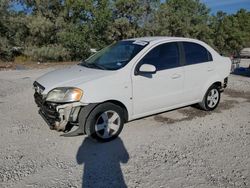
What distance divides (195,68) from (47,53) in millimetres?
13139

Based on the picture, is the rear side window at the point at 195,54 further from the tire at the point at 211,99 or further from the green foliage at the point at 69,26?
the green foliage at the point at 69,26

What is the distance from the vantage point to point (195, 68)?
558 cm

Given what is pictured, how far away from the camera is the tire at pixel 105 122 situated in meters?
4.32

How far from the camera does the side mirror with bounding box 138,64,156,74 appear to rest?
4598mm

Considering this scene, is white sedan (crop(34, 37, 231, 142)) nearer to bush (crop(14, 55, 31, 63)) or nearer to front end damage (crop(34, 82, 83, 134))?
front end damage (crop(34, 82, 83, 134))

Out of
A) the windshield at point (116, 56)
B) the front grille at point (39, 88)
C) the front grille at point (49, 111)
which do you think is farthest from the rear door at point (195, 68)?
the front grille at point (39, 88)

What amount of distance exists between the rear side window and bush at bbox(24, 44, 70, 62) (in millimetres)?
12601

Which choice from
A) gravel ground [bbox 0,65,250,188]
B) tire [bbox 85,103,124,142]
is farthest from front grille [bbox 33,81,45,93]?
tire [bbox 85,103,124,142]

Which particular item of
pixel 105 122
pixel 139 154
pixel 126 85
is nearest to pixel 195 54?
pixel 126 85

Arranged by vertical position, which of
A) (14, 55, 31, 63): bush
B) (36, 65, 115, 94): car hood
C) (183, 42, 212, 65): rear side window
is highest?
(183, 42, 212, 65): rear side window

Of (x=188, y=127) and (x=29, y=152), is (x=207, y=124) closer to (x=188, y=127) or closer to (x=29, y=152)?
(x=188, y=127)

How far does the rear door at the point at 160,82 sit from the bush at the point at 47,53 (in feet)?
42.2

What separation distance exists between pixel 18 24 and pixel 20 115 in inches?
513

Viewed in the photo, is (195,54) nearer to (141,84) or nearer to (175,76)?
(175,76)
